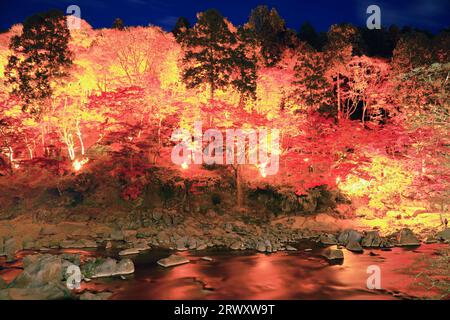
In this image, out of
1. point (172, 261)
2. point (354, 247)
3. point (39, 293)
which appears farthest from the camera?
point (354, 247)

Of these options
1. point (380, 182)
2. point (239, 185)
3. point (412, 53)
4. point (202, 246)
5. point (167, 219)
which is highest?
point (412, 53)

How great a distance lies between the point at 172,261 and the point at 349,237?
8768 millimetres

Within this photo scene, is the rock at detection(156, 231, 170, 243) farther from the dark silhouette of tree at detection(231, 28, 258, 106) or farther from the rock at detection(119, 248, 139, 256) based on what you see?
the dark silhouette of tree at detection(231, 28, 258, 106)

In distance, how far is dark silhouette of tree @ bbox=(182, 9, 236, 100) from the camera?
25.6m

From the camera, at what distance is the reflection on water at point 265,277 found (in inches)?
473

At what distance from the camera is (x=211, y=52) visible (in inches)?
1015

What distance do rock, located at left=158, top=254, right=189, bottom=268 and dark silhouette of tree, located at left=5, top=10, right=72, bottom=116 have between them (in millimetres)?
15996

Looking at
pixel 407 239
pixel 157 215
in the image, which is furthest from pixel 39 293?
pixel 407 239

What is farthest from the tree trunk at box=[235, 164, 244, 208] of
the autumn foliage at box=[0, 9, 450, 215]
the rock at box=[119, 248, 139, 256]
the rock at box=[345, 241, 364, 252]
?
the rock at box=[119, 248, 139, 256]

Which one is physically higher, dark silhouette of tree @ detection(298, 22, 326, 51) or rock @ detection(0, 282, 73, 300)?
dark silhouette of tree @ detection(298, 22, 326, 51)

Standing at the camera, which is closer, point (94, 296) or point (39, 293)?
point (39, 293)

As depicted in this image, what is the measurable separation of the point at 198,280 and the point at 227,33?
17.7 metres

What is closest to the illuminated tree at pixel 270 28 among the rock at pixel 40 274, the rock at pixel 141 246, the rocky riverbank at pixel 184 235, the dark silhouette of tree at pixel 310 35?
the dark silhouette of tree at pixel 310 35

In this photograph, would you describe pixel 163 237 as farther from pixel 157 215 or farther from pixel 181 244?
pixel 157 215
